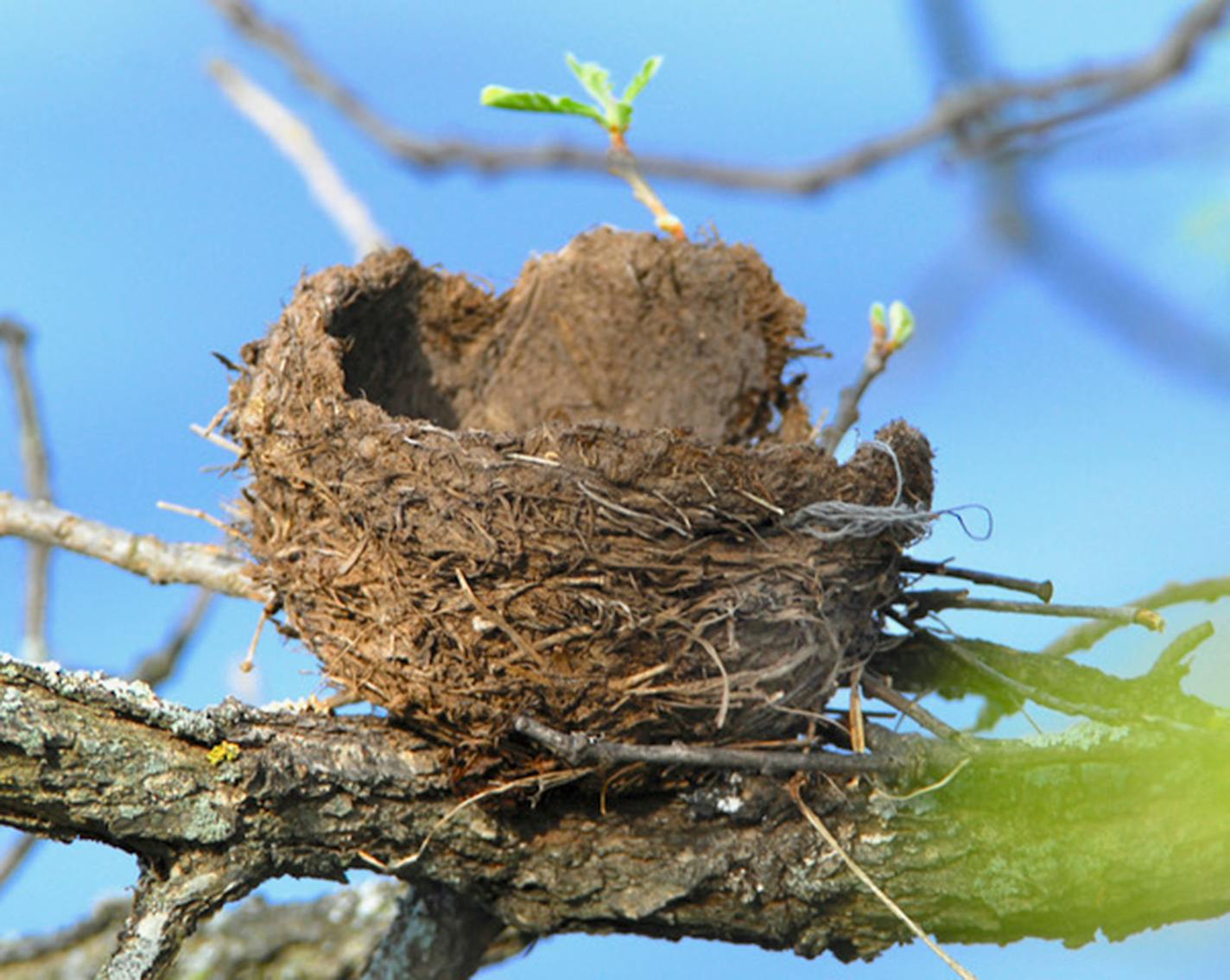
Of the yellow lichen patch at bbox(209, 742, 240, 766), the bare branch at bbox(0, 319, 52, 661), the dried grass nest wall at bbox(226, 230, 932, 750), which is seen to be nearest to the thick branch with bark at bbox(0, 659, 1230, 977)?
the yellow lichen patch at bbox(209, 742, 240, 766)

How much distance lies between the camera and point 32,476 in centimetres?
443

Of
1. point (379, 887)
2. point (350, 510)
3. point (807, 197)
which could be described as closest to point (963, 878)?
point (350, 510)

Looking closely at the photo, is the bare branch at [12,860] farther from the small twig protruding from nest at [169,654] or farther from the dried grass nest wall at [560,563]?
the dried grass nest wall at [560,563]

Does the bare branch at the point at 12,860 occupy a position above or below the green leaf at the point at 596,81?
below

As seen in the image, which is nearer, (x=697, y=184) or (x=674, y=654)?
(x=697, y=184)

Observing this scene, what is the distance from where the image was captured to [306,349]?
312cm

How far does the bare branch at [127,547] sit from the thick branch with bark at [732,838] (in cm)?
116

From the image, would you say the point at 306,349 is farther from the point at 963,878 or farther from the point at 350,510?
the point at 963,878

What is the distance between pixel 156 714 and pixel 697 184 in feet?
4.87

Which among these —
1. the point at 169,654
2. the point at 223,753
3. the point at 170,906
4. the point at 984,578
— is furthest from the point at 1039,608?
the point at 169,654

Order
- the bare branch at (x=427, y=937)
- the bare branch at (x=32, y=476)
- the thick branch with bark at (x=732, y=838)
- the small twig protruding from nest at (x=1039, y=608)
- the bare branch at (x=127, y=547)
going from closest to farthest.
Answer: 1. the thick branch with bark at (x=732, y=838)
2. the small twig protruding from nest at (x=1039, y=608)
3. the bare branch at (x=427, y=937)
4. the bare branch at (x=127, y=547)
5. the bare branch at (x=32, y=476)

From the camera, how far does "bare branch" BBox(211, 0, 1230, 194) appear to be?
1.38 metres

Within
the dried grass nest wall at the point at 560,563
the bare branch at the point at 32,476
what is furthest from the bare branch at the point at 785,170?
the bare branch at the point at 32,476

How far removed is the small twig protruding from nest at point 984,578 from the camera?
10.1 feet
